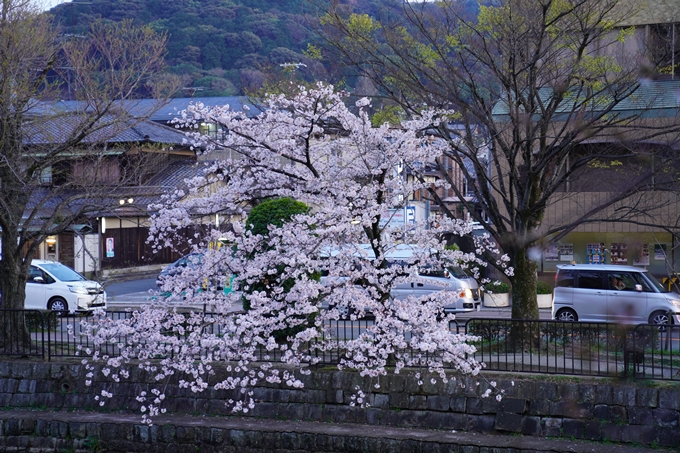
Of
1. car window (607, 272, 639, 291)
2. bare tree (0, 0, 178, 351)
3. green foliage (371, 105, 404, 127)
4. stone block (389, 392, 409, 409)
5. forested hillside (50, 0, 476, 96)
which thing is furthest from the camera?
forested hillside (50, 0, 476, 96)

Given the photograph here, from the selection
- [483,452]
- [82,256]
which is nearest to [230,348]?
[483,452]

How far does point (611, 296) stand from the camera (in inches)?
625

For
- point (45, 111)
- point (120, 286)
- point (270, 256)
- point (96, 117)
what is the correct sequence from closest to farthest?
point (270, 256), point (96, 117), point (45, 111), point (120, 286)

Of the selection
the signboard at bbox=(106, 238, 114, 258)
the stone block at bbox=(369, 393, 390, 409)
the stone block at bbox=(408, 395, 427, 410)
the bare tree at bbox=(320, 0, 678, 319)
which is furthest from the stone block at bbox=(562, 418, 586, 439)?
the signboard at bbox=(106, 238, 114, 258)

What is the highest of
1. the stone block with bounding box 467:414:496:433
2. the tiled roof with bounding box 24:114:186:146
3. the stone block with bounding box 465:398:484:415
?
the tiled roof with bounding box 24:114:186:146

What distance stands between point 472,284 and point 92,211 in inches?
448

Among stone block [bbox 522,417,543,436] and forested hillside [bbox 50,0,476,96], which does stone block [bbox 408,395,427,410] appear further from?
forested hillside [bbox 50,0,476,96]

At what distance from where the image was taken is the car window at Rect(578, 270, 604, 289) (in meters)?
16.1

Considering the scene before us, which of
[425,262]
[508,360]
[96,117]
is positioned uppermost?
[96,117]

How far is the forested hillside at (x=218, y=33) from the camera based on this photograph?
50.6 metres

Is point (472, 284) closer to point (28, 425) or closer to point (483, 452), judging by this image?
point (483, 452)

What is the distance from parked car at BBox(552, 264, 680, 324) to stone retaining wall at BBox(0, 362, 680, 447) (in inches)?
274

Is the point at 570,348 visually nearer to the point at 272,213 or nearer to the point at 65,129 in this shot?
the point at 272,213

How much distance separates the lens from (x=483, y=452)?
A: 341 inches
